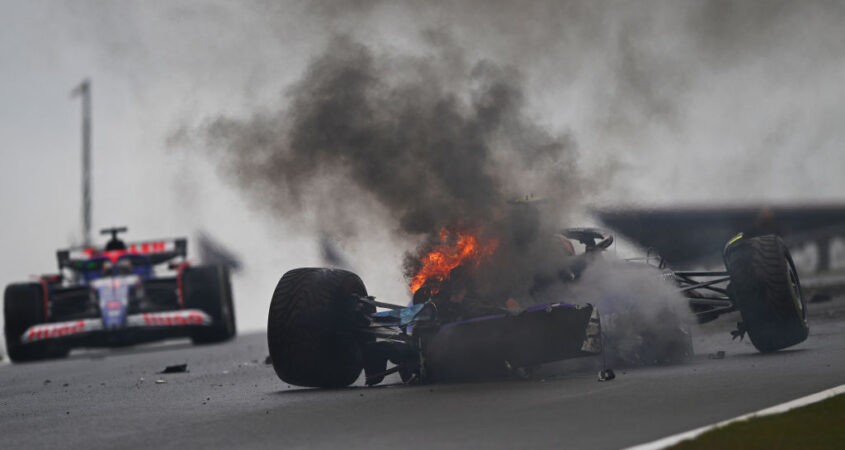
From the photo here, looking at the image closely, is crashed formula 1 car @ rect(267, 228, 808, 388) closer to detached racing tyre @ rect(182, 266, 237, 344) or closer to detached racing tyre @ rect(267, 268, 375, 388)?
detached racing tyre @ rect(267, 268, 375, 388)

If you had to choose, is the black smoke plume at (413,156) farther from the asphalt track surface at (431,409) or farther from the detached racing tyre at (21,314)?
the detached racing tyre at (21,314)

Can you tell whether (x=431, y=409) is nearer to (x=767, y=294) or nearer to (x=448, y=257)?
(x=448, y=257)

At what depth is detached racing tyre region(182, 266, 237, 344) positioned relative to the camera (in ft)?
72.3

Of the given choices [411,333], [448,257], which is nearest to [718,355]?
[448,257]

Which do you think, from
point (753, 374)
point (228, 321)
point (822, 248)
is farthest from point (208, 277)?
point (822, 248)

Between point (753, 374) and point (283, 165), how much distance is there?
16.3 ft

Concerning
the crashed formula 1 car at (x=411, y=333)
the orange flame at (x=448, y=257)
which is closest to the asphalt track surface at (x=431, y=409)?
the crashed formula 1 car at (x=411, y=333)

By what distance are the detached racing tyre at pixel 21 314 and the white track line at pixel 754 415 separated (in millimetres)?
16157

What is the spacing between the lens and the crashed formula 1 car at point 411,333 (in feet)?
31.5

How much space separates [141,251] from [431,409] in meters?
16.2

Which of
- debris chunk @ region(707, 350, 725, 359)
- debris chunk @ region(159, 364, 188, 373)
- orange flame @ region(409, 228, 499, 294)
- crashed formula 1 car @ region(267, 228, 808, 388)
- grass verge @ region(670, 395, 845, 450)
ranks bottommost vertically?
grass verge @ region(670, 395, 845, 450)

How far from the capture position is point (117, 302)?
21.1m

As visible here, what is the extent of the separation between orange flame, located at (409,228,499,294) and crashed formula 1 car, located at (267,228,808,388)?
21 centimetres

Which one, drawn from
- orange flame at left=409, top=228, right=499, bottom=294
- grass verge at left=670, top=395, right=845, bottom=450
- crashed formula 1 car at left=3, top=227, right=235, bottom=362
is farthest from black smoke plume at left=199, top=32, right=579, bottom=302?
crashed formula 1 car at left=3, top=227, right=235, bottom=362
